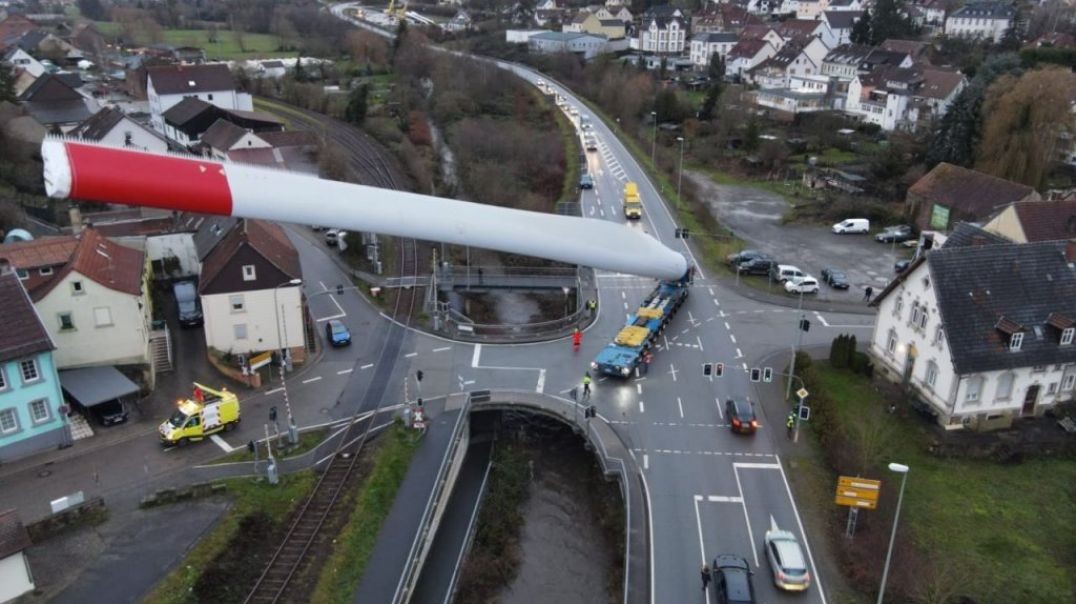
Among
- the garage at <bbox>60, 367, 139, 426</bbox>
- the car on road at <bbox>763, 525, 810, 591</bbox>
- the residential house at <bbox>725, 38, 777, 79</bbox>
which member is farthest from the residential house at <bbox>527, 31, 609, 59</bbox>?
the car on road at <bbox>763, 525, 810, 591</bbox>

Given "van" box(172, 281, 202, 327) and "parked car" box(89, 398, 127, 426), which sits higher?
"van" box(172, 281, 202, 327)

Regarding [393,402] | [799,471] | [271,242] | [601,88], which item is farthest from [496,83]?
[799,471]

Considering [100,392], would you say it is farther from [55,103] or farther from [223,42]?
[223,42]

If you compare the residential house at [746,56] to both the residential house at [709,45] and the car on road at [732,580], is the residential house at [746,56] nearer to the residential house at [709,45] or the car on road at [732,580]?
the residential house at [709,45]

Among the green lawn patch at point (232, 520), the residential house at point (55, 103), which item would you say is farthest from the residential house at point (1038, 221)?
the residential house at point (55, 103)

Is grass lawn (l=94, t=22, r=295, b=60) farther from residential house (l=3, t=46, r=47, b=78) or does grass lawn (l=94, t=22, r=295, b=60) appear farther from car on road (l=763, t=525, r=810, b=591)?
car on road (l=763, t=525, r=810, b=591)
